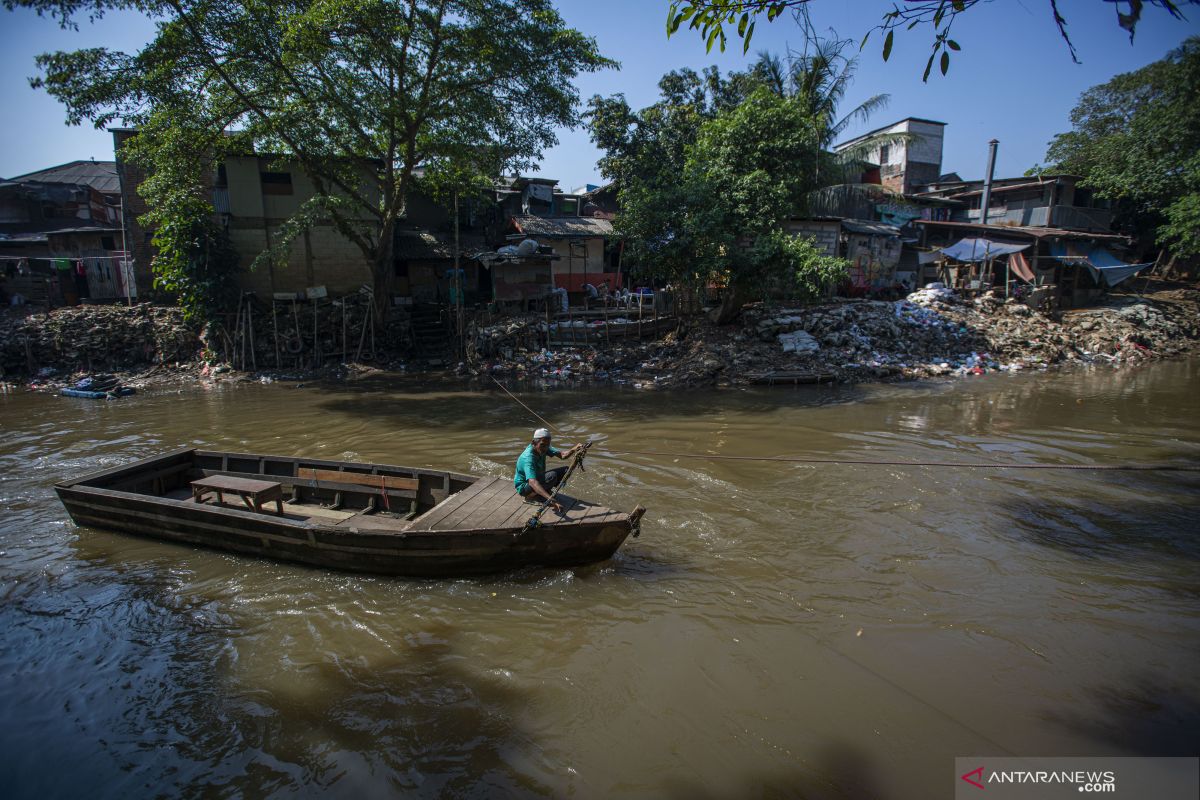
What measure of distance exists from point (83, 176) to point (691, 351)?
31.4 metres

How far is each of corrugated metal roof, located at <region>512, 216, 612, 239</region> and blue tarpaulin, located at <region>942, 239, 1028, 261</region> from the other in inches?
607

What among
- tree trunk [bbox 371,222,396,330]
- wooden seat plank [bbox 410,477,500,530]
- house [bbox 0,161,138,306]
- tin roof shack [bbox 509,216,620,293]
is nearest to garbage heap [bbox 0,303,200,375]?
house [bbox 0,161,138,306]

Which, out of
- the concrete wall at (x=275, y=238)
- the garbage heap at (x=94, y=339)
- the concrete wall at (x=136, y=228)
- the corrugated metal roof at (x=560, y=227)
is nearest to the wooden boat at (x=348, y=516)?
the concrete wall at (x=275, y=238)

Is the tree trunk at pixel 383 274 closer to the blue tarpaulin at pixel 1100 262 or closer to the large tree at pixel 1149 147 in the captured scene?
the blue tarpaulin at pixel 1100 262

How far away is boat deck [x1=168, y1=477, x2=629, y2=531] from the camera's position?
6434 millimetres

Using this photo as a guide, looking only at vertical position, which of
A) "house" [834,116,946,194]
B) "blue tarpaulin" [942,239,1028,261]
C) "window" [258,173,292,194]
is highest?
"house" [834,116,946,194]

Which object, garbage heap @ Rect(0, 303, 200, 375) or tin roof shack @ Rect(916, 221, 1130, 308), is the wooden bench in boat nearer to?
garbage heap @ Rect(0, 303, 200, 375)

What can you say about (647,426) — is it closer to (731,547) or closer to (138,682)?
(731,547)

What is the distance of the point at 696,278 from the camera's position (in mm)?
19422

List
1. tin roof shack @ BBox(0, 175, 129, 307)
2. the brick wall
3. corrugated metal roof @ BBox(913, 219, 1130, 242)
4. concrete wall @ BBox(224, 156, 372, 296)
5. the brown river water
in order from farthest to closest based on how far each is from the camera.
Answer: corrugated metal roof @ BBox(913, 219, 1130, 242) < tin roof shack @ BBox(0, 175, 129, 307) < the brick wall < concrete wall @ BBox(224, 156, 372, 296) < the brown river water

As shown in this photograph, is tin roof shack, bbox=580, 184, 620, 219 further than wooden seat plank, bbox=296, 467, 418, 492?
Yes

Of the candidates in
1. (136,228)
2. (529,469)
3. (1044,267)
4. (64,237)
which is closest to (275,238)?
(136,228)

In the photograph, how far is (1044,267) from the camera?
1024 inches

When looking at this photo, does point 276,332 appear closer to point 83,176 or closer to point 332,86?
point 332,86
